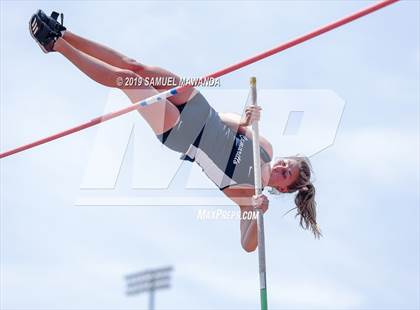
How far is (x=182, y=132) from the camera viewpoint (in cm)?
884

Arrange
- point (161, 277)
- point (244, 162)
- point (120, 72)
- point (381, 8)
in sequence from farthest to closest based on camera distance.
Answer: point (161, 277) < point (244, 162) < point (120, 72) < point (381, 8)

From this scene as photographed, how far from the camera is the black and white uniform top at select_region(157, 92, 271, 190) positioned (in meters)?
8.86

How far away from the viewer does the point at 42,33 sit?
8.71 m

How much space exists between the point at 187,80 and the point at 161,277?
824 inches

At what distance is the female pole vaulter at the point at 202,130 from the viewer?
869cm

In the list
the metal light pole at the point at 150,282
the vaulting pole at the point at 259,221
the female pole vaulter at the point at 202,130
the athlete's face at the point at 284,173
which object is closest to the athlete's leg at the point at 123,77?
the female pole vaulter at the point at 202,130

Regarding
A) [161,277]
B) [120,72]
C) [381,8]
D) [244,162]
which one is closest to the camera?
[381,8]

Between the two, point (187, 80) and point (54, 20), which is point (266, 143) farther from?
point (54, 20)

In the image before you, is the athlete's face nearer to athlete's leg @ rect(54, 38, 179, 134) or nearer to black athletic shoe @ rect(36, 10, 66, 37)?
athlete's leg @ rect(54, 38, 179, 134)

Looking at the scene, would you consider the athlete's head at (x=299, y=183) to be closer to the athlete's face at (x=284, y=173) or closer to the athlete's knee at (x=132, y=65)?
the athlete's face at (x=284, y=173)

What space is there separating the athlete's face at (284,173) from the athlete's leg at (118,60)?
1.02 meters

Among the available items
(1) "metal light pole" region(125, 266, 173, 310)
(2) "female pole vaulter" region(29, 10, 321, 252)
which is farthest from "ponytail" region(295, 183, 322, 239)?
(1) "metal light pole" region(125, 266, 173, 310)

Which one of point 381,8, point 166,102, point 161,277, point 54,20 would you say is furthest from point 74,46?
point 161,277
